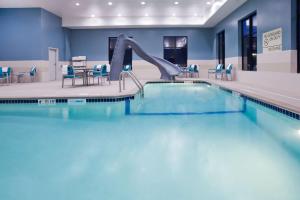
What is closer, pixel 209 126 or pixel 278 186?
pixel 278 186

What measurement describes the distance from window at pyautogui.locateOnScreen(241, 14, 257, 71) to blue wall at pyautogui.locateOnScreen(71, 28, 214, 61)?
540 cm

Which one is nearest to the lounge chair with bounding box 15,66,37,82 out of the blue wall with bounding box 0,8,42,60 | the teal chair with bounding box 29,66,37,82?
the teal chair with bounding box 29,66,37,82

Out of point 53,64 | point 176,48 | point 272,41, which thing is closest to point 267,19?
point 272,41

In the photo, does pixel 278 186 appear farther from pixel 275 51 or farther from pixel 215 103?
pixel 275 51

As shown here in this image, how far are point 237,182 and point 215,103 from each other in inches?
183

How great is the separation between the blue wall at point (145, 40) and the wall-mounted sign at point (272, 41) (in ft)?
27.3

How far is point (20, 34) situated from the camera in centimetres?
1326

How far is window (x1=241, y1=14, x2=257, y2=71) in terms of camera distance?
10.6 m

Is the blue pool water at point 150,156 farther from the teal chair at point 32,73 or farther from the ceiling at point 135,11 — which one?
the teal chair at point 32,73

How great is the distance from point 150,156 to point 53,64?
42.8ft

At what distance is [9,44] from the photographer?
1327 centimetres

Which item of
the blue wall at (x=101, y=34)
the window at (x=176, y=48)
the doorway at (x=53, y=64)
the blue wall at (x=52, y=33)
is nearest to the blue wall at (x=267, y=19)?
the blue wall at (x=101, y=34)

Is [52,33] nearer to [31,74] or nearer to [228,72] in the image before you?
[31,74]

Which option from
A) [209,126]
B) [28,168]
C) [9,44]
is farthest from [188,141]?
[9,44]
